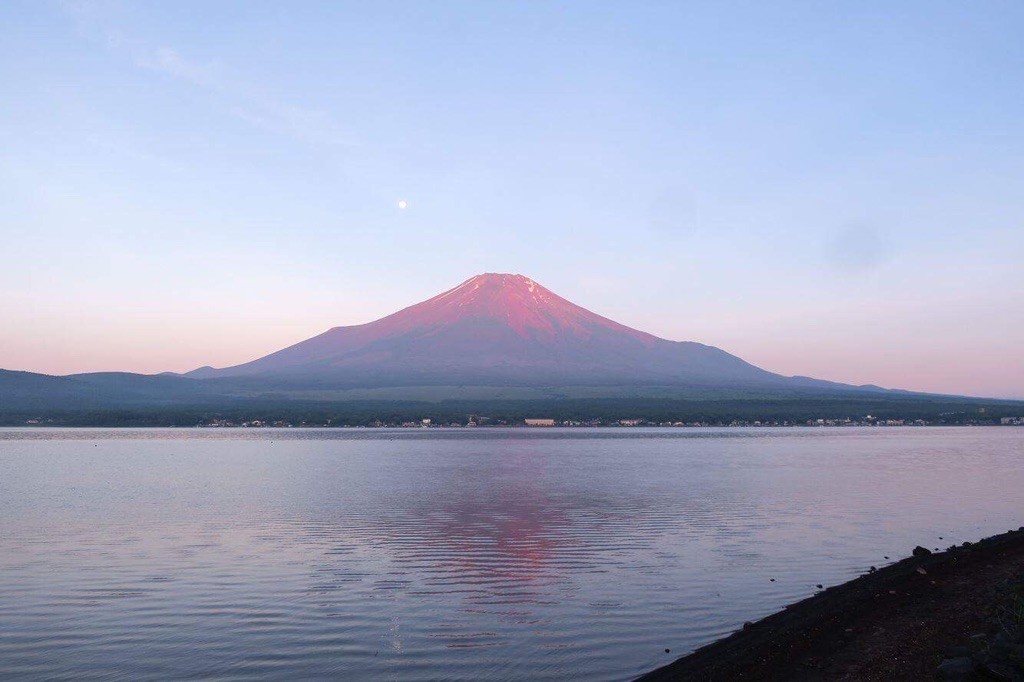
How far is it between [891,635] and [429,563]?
33.5 ft

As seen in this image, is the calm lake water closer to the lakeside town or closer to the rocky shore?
the rocky shore

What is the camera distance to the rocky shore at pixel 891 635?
890 cm

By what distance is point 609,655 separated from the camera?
38.5ft

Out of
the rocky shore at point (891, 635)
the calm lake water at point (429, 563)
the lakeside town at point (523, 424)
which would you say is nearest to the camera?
the rocky shore at point (891, 635)

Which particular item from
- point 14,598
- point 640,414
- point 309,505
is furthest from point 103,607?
point 640,414

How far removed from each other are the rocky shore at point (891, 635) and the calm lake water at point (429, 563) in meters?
1.11

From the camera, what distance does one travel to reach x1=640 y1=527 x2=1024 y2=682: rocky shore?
8898mm

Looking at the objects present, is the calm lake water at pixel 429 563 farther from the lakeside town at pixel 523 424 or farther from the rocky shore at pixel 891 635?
the lakeside town at pixel 523 424

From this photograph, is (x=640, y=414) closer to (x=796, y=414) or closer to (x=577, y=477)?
(x=796, y=414)

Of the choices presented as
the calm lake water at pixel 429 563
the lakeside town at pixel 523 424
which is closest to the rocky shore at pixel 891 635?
the calm lake water at pixel 429 563

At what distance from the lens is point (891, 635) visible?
426 inches

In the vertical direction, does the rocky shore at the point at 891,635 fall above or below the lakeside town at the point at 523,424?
below

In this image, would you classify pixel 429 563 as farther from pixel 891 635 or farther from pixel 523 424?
pixel 523 424

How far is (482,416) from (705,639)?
121653 millimetres
